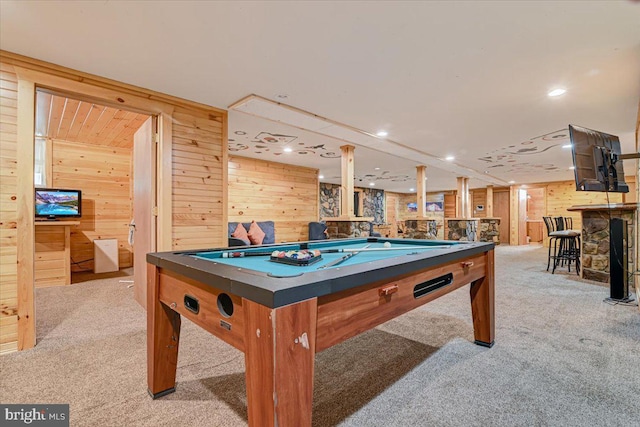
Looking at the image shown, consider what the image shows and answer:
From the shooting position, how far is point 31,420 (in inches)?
56.0

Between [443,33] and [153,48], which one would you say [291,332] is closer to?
[443,33]

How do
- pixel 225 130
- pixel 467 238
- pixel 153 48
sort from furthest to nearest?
pixel 467 238 → pixel 225 130 → pixel 153 48

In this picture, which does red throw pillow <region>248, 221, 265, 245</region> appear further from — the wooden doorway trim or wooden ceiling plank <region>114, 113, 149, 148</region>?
the wooden doorway trim

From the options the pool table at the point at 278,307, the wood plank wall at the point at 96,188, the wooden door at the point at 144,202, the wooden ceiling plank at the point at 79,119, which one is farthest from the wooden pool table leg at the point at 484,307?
the wood plank wall at the point at 96,188

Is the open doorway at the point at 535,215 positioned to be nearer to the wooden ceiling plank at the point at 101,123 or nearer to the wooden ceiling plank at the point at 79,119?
the wooden ceiling plank at the point at 101,123

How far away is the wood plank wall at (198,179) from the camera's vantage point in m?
3.14

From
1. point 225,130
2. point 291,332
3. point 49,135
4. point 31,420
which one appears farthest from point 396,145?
point 49,135

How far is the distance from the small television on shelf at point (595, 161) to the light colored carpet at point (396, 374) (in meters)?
1.26

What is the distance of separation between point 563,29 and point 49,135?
21.3 ft

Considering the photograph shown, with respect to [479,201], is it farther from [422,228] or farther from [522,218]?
[422,228]

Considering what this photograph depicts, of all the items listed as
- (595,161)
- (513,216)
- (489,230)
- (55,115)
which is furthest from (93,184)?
(513,216)

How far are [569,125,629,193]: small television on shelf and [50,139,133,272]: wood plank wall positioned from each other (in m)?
6.51

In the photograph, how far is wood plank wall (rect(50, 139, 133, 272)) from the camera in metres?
5.02
